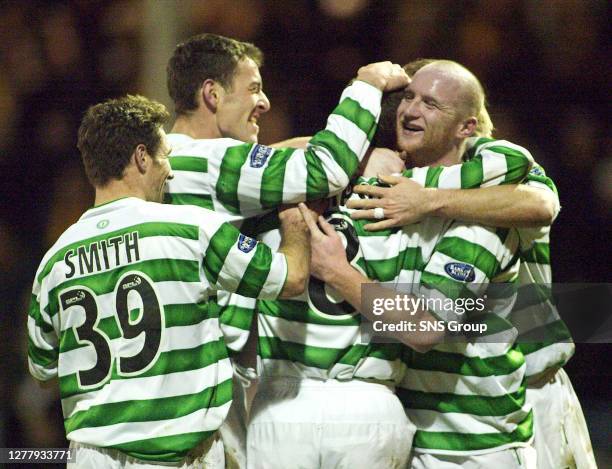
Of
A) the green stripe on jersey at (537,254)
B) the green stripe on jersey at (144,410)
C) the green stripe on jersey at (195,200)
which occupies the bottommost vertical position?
the green stripe on jersey at (144,410)

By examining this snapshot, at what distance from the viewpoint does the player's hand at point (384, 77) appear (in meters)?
2.80

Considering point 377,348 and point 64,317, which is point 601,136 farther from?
point 64,317

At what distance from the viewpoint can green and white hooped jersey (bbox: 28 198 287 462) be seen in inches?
100

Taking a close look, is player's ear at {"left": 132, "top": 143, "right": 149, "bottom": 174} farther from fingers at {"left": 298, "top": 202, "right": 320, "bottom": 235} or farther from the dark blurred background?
the dark blurred background

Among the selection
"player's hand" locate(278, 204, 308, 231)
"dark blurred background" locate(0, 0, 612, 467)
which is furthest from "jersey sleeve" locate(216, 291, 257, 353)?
"dark blurred background" locate(0, 0, 612, 467)

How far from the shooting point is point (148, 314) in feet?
8.38

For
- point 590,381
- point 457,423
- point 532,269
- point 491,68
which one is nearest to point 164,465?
point 457,423

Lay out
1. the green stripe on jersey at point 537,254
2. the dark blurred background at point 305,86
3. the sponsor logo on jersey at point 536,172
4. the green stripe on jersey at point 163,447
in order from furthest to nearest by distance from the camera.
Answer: the dark blurred background at point 305,86 → the green stripe on jersey at point 537,254 → the sponsor logo on jersey at point 536,172 → the green stripe on jersey at point 163,447

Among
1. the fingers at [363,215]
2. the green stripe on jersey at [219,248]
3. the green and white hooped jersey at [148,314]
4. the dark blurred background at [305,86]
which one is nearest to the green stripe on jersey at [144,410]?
the green and white hooped jersey at [148,314]

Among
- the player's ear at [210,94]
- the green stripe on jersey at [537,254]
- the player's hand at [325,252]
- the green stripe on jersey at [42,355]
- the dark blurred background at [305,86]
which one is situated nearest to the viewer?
the player's hand at [325,252]

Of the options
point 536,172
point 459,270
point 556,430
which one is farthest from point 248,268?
point 556,430

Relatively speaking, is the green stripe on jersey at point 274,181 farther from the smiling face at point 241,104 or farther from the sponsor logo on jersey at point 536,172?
the sponsor logo on jersey at point 536,172

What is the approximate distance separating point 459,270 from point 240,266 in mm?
547

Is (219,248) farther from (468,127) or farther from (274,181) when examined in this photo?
(468,127)
